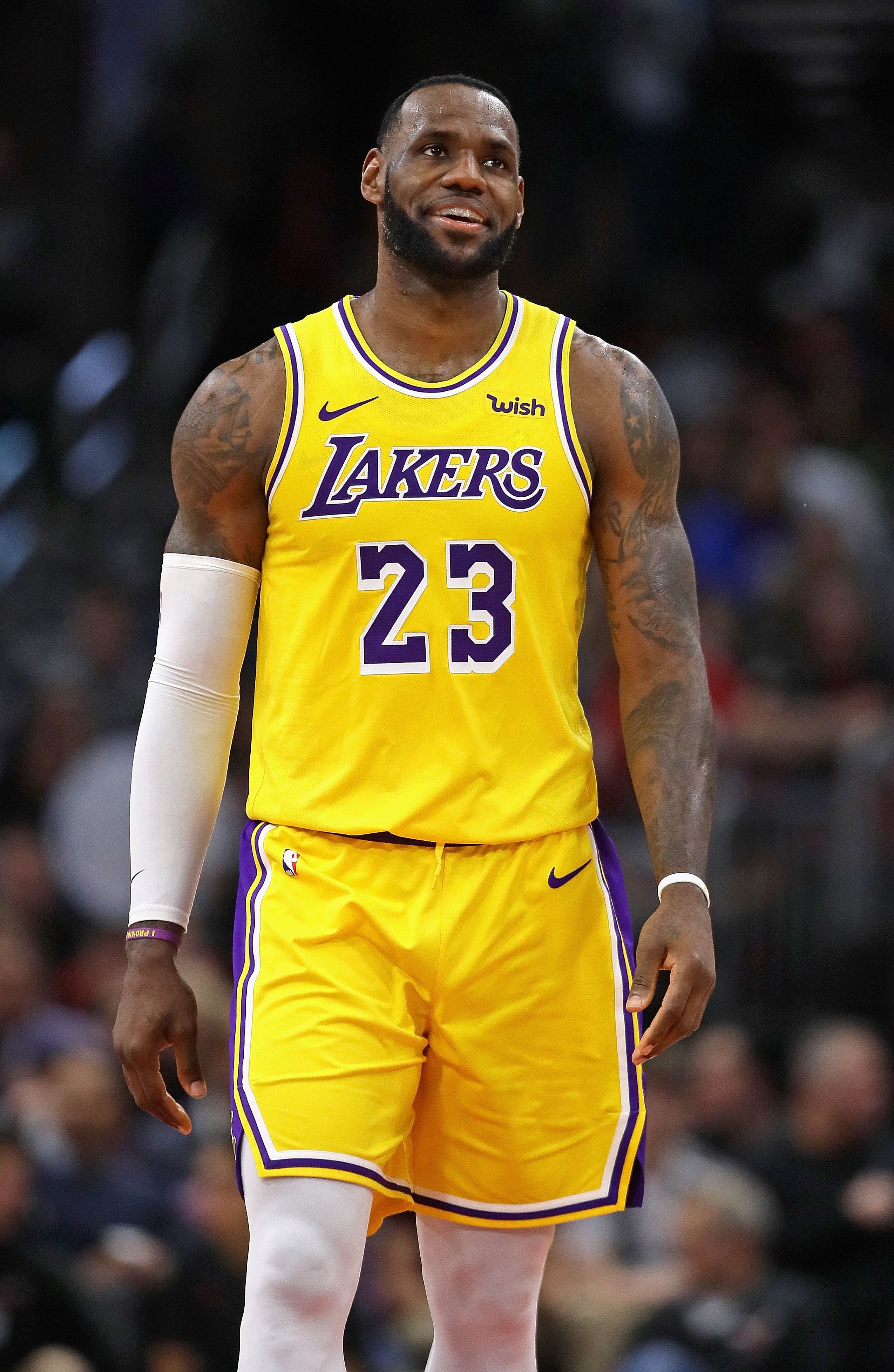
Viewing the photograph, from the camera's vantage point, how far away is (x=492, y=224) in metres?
3.87

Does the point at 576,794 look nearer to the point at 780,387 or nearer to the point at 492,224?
the point at 492,224

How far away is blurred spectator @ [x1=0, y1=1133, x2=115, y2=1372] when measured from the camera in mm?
6180

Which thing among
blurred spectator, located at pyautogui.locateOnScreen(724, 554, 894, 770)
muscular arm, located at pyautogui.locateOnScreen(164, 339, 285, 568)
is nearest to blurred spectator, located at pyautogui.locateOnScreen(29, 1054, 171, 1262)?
blurred spectator, located at pyautogui.locateOnScreen(724, 554, 894, 770)

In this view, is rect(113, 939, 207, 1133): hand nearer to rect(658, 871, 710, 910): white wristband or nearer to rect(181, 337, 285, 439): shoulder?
rect(658, 871, 710, 910): white wristband

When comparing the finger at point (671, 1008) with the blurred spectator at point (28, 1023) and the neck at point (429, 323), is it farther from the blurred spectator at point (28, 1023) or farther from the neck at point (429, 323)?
the blurred spectator at point (28, 1023)

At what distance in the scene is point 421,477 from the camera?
3695 millimetres

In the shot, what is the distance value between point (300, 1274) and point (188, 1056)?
1.80 ft

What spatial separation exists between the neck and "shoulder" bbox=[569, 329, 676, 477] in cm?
20

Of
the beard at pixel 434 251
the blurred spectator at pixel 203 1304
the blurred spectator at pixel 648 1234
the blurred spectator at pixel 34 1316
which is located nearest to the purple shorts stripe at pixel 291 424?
the beard at pixel 434 251

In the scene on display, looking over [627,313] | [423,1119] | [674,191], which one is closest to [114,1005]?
[423,1119]

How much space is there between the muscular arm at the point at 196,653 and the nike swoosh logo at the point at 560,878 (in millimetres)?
664

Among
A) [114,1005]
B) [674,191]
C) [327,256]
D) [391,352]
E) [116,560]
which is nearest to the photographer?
[391,352]

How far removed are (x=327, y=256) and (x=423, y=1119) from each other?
28.7 ft

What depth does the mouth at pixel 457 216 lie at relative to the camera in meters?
3.83
